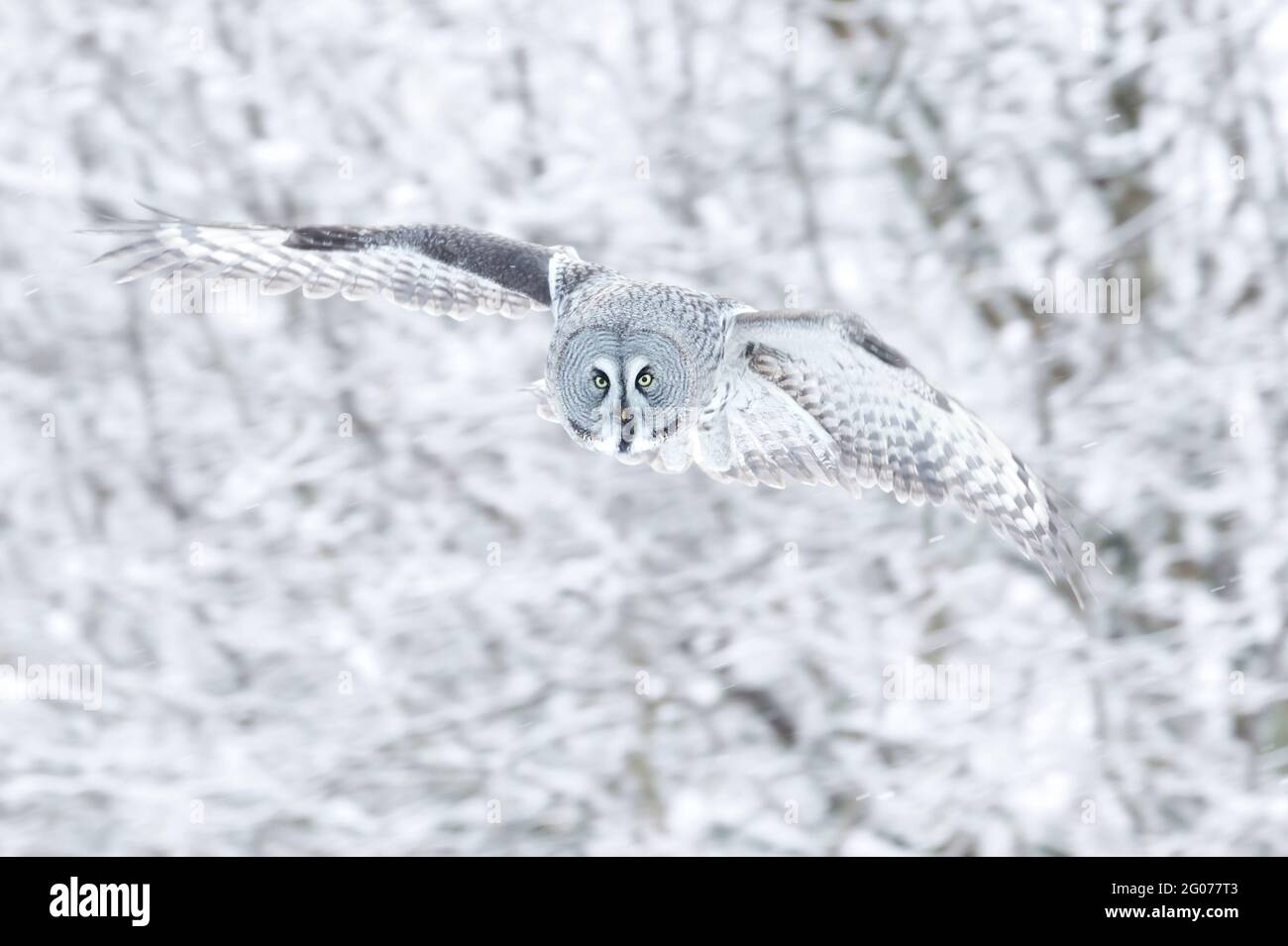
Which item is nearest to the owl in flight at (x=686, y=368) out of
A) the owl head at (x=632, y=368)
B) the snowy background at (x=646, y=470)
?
the owl head at (x=632, y=368)

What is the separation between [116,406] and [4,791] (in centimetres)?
148

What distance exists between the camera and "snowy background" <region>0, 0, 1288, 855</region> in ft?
15.4

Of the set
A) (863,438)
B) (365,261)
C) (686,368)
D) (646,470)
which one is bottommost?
(863,438)

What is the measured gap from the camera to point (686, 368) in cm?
285

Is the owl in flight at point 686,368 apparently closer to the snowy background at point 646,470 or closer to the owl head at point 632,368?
the owl head at point 632,368

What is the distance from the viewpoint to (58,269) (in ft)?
16.4

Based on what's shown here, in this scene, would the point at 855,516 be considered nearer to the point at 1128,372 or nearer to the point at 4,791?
the point at 1128,372

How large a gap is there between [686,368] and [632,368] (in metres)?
0.12

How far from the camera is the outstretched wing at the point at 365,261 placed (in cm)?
307

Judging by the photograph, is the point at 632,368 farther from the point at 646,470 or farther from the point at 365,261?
the point at 646,470

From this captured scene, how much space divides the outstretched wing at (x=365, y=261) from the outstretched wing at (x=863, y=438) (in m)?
0.56

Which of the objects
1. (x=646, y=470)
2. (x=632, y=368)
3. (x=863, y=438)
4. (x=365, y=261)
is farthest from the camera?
(x=646, y=470)

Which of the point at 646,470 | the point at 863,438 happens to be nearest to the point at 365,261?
the point at 863,438

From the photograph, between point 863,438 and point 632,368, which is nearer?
point 632,368
